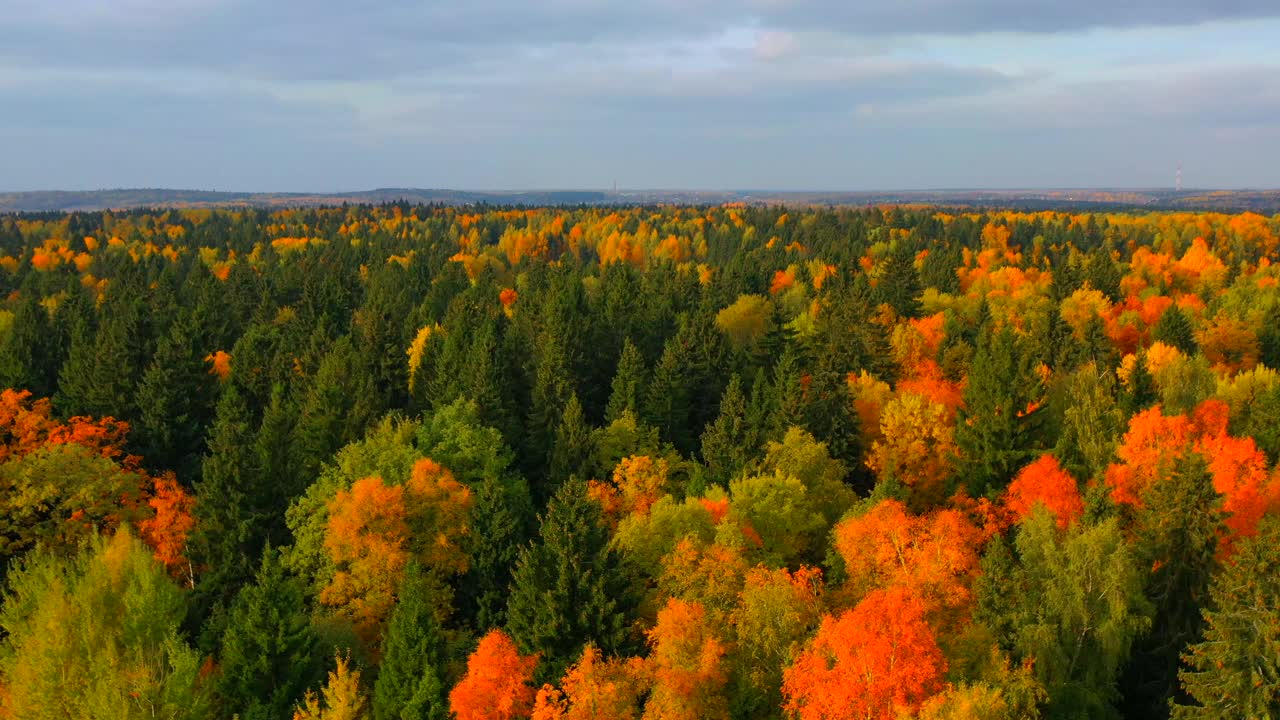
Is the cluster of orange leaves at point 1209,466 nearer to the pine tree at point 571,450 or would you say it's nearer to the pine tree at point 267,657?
the pine tree at point 571,450

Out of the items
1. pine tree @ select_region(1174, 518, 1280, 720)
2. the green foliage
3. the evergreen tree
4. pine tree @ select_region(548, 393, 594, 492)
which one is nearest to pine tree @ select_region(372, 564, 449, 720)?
the green foliage

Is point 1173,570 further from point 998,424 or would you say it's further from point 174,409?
point 174,409

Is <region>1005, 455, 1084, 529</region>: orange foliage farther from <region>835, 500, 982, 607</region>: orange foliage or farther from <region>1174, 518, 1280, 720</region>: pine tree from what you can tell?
<region>1174, 518, 1280, 720</region>: pine tree

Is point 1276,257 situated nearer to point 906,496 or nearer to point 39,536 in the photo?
point 906,496

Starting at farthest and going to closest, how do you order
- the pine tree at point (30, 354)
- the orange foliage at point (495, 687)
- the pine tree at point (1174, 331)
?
the pine tree at point (1174, 331) < the pine tree at point (30, 354) < the orange foliage at point (495, 687)

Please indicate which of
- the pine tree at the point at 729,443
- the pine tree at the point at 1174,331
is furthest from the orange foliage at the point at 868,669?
the pine tree at the point at 1174,331

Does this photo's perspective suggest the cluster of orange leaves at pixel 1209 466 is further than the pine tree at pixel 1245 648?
Yes

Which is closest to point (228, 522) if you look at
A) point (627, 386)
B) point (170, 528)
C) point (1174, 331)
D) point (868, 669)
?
point (170, 528)
